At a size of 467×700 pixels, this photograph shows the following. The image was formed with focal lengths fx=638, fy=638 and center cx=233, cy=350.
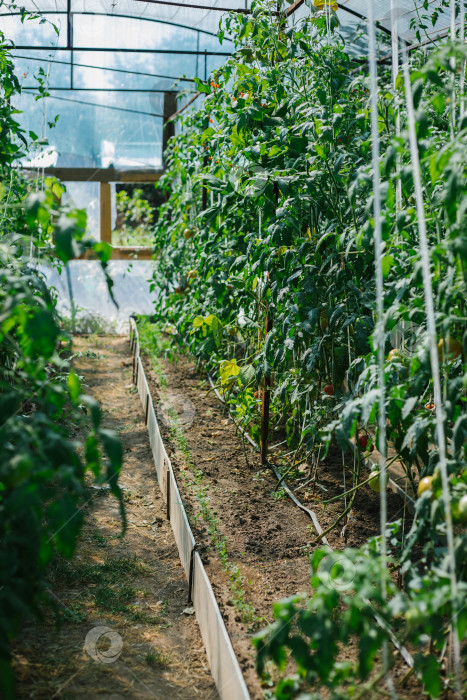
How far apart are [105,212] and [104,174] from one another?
1.37ft

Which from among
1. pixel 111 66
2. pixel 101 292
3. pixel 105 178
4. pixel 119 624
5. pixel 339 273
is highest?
pixel 111 66

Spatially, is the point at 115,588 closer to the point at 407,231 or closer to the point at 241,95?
the point at 407,231

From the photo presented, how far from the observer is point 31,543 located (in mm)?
1214

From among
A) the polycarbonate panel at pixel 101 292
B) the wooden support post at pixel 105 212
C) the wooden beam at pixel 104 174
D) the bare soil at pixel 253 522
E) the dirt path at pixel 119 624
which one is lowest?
the dirt path at pixel 119 624

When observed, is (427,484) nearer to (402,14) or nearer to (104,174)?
(402,14)

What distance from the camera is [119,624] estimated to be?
6.98 ft

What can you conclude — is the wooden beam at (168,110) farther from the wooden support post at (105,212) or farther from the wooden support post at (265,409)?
the wooden support post at (265,409)

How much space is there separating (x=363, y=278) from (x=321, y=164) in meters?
0.48

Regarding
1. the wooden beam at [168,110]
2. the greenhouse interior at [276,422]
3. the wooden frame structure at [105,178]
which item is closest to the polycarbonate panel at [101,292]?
the wooden frame structure at [105,178]

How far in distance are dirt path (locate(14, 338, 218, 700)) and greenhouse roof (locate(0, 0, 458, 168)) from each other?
3.93 m

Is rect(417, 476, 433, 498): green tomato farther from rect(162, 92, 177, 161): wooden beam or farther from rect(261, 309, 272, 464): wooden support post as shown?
rect(162, 92, 177, 161): wooden beam

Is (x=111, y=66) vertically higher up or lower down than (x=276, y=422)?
higher up

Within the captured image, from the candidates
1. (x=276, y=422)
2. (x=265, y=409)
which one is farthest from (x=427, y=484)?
(x=276, y=422)

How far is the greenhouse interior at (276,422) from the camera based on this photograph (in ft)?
4.16
